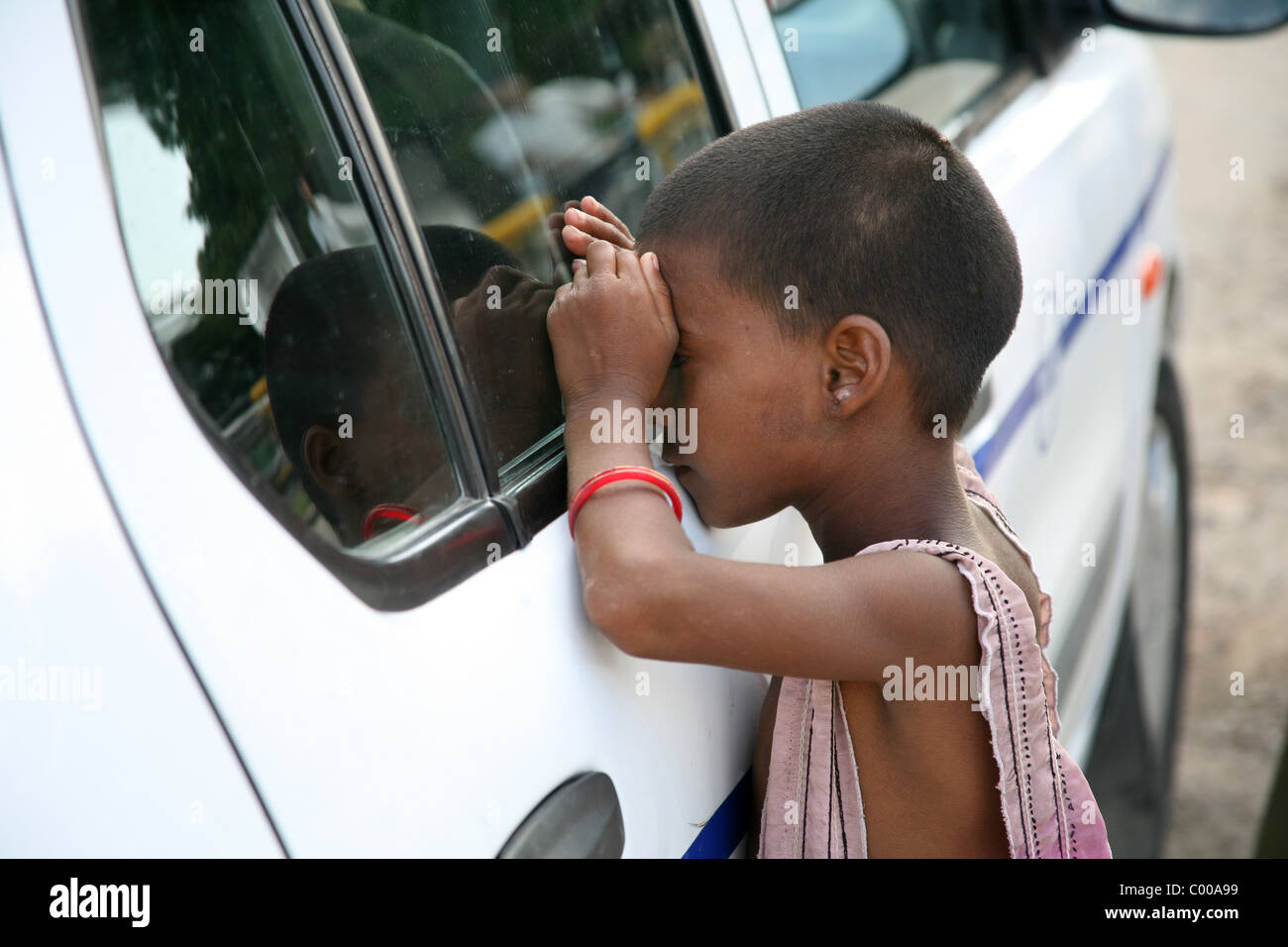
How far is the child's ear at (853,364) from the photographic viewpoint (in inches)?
51.1

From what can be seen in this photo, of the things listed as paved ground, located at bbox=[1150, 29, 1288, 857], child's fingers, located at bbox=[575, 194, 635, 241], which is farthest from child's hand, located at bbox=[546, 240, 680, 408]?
paved ground, located at bbox=[1150, 29, 1288, 857]

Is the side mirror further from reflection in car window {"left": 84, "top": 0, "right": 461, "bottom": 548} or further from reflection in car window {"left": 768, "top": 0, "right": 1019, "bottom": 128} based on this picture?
reflection in car window {"left": 84, "top": 0, "right": 461, "bottom": 548}

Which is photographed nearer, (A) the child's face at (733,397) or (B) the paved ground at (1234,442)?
(A) the child's face at (733,397)

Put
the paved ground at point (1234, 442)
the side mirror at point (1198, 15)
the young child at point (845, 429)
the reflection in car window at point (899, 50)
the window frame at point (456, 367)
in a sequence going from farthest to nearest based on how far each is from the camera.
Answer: the paved ground at point (1234, 442), the side mirror at point (1198, 15), the reflection in car window at point (899, 50), the young child at point (845, 429), the window frame at point (456, 367)

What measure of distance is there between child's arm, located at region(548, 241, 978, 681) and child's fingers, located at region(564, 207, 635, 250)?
0.22 feet

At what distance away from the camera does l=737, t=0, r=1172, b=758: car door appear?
2.11 m

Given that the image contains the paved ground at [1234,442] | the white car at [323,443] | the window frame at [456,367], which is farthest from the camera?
the paved ground at [1234,442]

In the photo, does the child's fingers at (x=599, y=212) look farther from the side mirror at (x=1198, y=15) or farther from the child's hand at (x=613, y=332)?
the side mirror at (x=1198, y=15)

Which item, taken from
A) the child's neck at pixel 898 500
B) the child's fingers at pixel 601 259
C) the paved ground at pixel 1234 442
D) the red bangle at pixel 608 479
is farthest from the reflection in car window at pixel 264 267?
the paved ground at pixel 1234 442

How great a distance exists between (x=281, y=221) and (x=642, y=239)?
0.42 m

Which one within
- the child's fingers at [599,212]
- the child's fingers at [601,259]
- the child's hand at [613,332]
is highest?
the child's fingers at [599,212]

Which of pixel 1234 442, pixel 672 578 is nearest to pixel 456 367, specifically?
pixel 672 578
